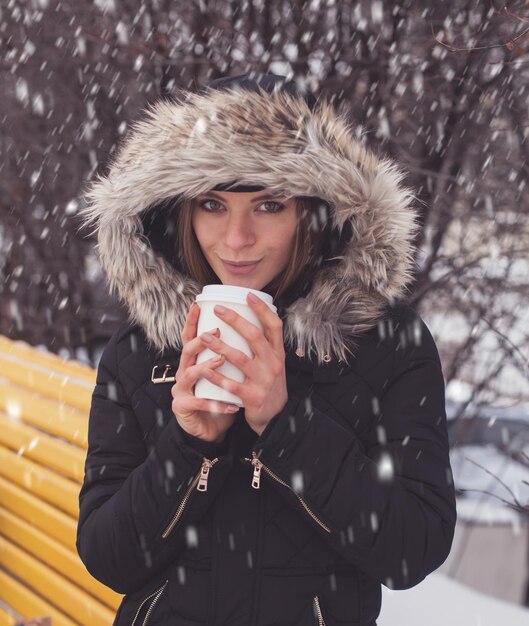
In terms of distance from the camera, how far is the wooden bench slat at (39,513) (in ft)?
9.13

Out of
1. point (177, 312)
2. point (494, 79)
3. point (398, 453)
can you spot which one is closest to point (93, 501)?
point (177, 312)

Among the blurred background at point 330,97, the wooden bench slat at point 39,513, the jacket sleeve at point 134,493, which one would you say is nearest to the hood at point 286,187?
the jacket sleeve at point 134,493

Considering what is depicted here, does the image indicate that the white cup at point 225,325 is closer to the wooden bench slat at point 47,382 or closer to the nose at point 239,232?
the nose at point 239,232

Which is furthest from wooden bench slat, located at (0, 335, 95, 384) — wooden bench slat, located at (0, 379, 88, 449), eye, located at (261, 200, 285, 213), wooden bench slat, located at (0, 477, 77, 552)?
eye, located at (261, 200, 285, 213)

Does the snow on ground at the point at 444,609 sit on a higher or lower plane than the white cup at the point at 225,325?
lower

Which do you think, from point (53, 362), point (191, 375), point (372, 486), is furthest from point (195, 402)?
point (53, 362)

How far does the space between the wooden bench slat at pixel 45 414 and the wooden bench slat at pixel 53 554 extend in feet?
1.26

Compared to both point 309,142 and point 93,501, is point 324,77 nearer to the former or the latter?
point 309,142

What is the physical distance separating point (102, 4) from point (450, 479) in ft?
13.6

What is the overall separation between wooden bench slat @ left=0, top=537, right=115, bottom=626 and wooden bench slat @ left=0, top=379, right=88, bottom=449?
0.50 metres

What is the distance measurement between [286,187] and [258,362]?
52cm

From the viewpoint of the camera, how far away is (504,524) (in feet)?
Result: 24.8

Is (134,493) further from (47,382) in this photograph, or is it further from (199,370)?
(47,382)

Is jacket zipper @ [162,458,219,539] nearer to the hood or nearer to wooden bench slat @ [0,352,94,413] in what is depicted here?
the hood
